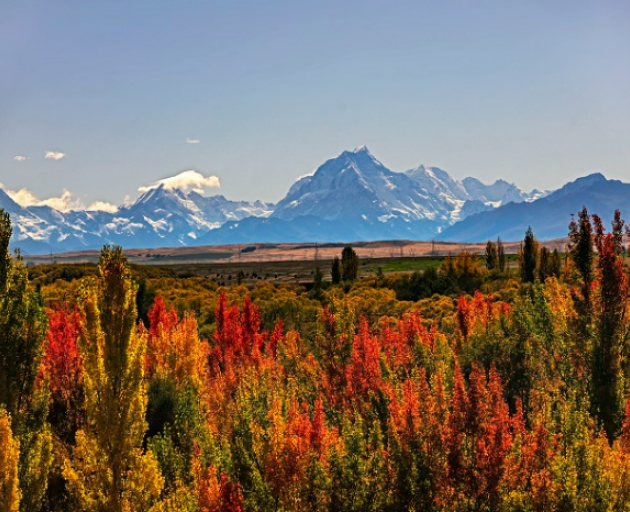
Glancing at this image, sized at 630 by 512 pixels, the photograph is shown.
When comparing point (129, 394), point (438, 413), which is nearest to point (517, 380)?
point (438, 413)

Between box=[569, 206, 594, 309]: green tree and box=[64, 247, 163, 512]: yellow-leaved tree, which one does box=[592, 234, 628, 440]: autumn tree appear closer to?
box=[569, 206, 594, 309]: green tree

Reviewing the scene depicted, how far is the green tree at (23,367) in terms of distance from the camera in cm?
1758

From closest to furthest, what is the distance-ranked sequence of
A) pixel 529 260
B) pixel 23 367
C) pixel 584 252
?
pixel 23 367 → pixel 584 252 → pixel 529 260

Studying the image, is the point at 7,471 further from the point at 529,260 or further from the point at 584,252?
the point at 529,260

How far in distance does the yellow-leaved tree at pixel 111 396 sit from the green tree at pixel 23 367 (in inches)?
215

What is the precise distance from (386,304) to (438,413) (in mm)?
42633

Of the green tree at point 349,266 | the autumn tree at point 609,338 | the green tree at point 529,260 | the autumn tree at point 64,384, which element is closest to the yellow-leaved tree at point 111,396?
the autumn tree at point 64,384

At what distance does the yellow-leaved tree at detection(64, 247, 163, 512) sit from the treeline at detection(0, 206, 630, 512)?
3 cm

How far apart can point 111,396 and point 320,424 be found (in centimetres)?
612

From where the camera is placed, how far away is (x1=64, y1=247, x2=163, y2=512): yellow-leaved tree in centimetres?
1285

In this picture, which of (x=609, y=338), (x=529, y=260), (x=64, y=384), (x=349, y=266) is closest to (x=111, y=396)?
(x=64, y=384)

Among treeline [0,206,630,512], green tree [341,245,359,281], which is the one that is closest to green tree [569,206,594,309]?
treeline [0,206,630,512]

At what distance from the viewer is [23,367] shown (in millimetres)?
18891

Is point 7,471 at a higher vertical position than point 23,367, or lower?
lower
